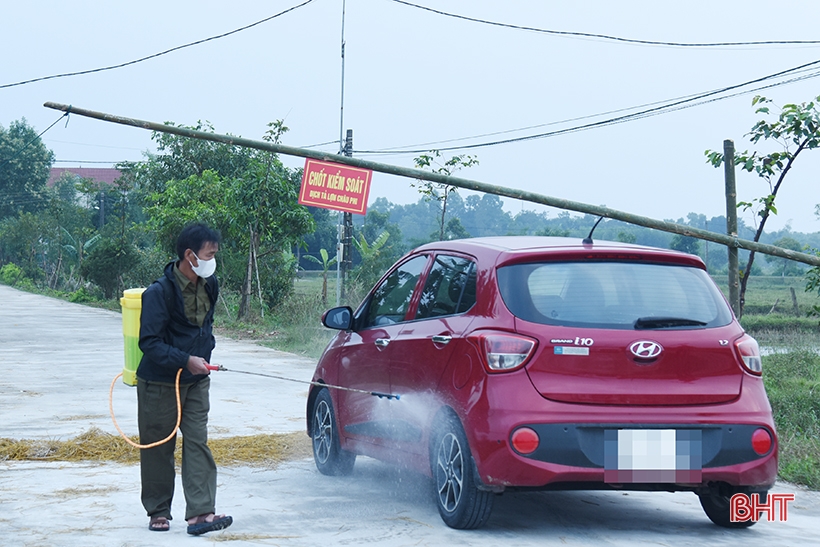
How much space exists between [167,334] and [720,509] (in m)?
3.23

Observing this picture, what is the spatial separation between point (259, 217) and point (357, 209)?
543cm

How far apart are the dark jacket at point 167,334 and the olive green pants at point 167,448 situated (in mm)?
87

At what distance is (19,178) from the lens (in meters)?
72.2

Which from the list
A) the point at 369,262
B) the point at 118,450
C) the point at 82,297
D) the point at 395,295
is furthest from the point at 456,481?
the point at 82,297

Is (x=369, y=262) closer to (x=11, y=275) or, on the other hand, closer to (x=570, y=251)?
(x=570, y=251)

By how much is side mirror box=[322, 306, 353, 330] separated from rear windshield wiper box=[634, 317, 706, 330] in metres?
2.36

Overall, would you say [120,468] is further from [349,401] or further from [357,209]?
[357,209]

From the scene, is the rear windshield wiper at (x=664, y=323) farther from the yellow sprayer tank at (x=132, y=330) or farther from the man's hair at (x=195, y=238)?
the yellow sprayer tank at (x=132, y=330)

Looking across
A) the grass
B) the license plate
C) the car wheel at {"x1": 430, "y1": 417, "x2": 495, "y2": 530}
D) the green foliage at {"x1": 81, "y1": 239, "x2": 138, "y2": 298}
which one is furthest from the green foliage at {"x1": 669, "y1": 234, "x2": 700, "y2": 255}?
the license plate

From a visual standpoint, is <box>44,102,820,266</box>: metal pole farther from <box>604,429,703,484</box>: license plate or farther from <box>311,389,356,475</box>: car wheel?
<box>604,429,703,484</box>: license plate

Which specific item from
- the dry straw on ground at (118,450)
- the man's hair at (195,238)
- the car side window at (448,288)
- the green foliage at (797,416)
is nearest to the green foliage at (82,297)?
the green foliage at (797,416)

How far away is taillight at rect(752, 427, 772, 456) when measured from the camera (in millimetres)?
5098

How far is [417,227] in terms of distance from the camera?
303ft

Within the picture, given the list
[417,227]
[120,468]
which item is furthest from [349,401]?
[417,227]
